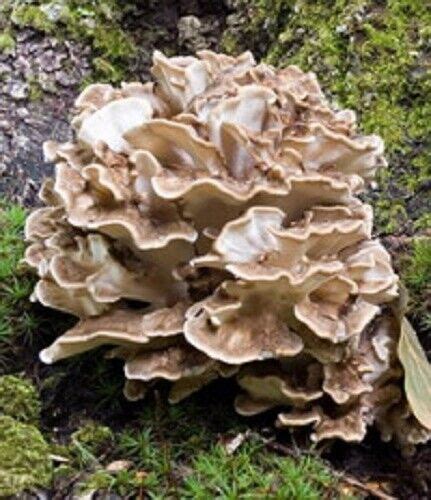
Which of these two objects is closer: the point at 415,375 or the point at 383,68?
the point at 415,375

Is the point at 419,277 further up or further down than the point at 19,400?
further up

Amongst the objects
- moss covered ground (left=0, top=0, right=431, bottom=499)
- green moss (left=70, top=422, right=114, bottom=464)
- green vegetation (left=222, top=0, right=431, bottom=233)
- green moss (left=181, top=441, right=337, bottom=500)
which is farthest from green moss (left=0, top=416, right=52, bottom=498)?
green vegetation (left=222, top=0, right=431, bottom=233)

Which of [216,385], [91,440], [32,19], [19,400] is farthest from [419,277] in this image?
[32,19]

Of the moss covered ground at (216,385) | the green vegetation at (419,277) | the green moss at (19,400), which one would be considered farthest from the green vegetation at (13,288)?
the green vegetation at (419,277)

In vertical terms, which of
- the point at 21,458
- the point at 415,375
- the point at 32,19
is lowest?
the point at 21,458

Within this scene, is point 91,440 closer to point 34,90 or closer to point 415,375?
point 415,375

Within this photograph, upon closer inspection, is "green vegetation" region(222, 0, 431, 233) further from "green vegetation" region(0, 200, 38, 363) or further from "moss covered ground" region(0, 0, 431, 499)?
"green vegetation" region(0, 200, 38, 363)

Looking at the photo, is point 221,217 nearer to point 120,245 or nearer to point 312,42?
point 120,245

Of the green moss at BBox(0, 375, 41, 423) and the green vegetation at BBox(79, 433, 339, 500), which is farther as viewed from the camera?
the green moss at BBox(0, 375, 41, 423)
